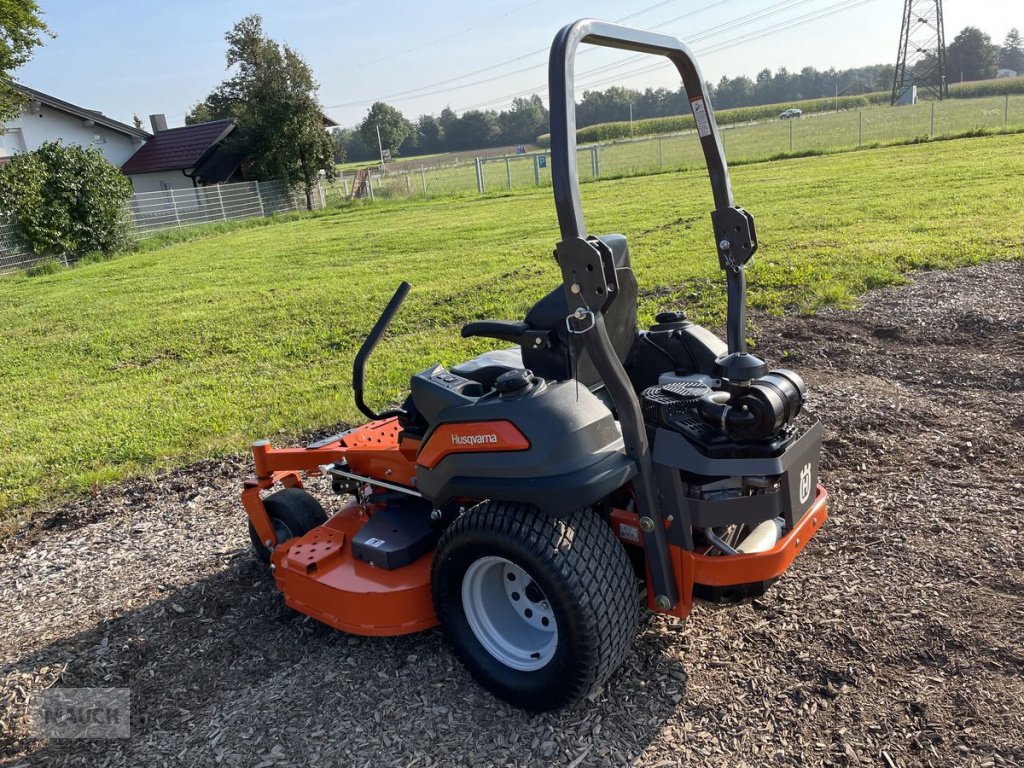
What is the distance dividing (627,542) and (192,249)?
61.0ft

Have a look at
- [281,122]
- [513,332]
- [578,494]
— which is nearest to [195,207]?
[281,122]

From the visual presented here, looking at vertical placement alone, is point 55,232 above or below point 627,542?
above

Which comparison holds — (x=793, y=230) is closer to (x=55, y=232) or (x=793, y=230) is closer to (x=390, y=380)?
(x=390, y=380)

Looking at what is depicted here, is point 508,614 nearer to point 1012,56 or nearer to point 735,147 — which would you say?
point 735,147

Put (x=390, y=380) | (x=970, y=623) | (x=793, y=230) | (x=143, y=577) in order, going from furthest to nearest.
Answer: (x=793, y=230) < (x=390, y=380) < (x=143, y=577) < (x=970, y=623)

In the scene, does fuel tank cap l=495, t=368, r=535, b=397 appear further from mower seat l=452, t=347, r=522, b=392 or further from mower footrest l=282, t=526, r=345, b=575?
mower footrest l=282, t=526, r=345, b=575

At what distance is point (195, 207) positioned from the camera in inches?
1005

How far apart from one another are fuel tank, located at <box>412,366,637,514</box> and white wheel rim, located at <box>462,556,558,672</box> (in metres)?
0.31

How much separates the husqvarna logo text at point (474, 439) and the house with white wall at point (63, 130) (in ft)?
101

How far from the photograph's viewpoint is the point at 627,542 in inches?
108

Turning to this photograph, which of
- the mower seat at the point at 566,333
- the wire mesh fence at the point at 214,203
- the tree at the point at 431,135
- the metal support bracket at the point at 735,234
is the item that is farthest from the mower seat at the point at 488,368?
the tree at the point at 431,135

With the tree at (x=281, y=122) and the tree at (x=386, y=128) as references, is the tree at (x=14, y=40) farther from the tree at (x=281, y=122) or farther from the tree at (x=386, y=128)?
the tree at (x=386, y=128)

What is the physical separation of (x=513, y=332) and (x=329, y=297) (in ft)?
25.0

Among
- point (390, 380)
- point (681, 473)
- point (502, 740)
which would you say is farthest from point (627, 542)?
point (390, 380)
